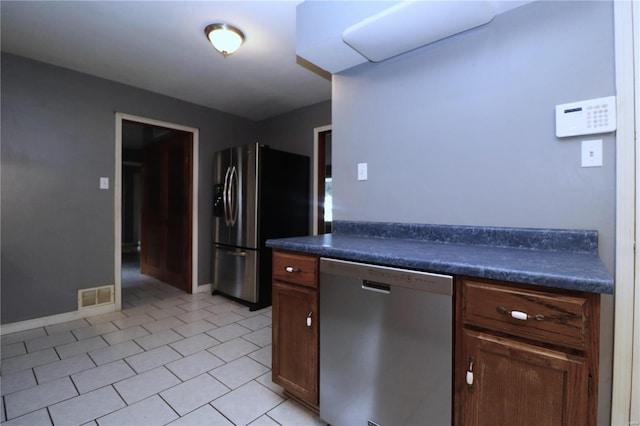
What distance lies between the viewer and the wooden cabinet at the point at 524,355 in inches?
31.4

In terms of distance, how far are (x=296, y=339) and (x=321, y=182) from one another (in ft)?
7.62

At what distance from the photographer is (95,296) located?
2.87 metres

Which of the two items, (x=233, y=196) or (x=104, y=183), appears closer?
(x=104, y=183)

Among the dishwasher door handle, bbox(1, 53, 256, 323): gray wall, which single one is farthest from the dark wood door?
the dishwasher door handle

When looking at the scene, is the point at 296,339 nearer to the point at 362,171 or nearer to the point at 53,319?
the point at 362,171

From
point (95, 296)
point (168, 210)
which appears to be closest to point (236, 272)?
point (95, 296)

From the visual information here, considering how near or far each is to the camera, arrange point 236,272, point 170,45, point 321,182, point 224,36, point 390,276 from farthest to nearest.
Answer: point 321,182 < point 236,272 < point 170,45 < point 224,36 < point 390,276

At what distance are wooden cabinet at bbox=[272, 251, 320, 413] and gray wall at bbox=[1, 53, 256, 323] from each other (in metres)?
2.41

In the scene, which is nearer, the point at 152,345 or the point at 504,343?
the point at 504,343

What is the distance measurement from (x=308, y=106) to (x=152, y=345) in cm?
300

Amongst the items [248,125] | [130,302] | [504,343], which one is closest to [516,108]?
[504,343]

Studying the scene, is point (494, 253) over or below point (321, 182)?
below

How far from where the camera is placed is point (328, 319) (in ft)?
4.36

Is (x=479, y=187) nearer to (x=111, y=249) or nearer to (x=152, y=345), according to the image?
(x=152, y=345)
